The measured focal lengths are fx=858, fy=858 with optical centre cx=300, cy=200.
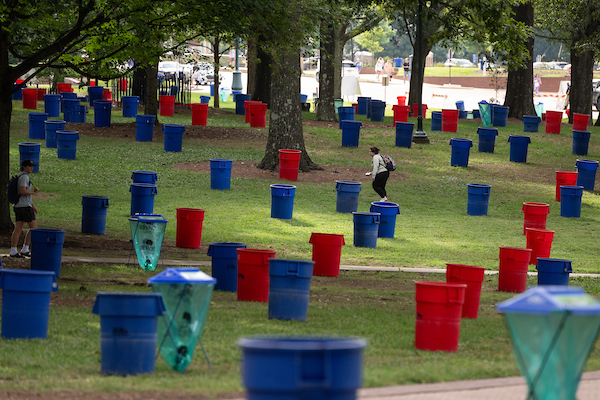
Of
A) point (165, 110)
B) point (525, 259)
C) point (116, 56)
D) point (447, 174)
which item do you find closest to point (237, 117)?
point (165, 110)

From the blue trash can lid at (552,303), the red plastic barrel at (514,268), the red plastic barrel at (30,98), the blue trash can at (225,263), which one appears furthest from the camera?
the red plastic barrel at (30,98)

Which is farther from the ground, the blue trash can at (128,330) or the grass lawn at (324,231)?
the blue trash can at (128,330)

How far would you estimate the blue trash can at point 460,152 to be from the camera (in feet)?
87.7

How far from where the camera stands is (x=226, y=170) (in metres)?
21.4

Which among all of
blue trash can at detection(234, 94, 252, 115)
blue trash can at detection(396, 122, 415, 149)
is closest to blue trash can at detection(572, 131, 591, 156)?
blue trash can at detection(396, 122, 415, 149)

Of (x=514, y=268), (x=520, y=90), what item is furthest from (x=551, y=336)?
(x=520, y=90)

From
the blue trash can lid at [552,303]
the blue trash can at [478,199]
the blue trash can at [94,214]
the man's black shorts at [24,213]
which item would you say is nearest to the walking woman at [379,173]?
the blue trash can at [478,199]

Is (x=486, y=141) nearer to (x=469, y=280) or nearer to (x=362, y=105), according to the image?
(x=362, y=105)

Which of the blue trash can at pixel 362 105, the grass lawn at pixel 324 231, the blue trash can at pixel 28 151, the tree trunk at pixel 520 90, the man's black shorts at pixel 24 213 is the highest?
the tree trunk at pixel 520 90

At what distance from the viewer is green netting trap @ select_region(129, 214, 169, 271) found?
12367 mm

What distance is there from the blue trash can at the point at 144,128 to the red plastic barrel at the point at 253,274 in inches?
665

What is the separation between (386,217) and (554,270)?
5.55 metres

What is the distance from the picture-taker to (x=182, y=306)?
6.88 metres

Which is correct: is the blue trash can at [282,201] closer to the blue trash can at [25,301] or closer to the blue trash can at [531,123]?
the blue trash can at [25,301]
